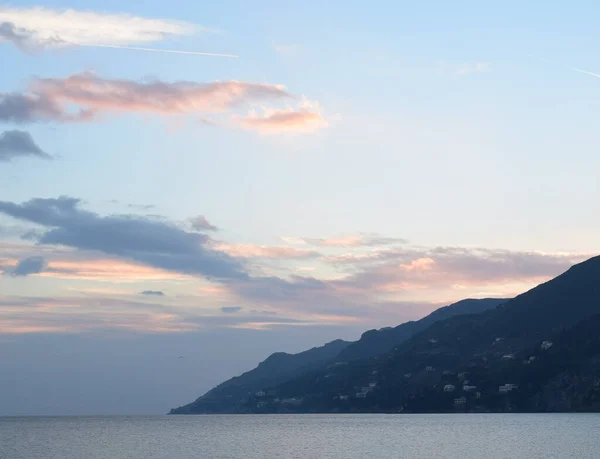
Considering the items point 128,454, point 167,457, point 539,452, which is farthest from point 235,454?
point 539,452

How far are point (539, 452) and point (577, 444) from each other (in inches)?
842

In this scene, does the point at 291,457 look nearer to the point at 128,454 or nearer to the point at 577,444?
the point at 128,454

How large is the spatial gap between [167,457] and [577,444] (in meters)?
92.7

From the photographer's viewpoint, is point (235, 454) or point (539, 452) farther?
point (235, 454)

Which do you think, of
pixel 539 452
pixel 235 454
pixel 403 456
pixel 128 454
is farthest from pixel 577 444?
pixel 128 454

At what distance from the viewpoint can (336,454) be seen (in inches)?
6762

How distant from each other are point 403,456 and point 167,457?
51839 millimetres

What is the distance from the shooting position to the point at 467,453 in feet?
544

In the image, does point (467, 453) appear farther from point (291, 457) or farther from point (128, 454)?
point (128, 454)

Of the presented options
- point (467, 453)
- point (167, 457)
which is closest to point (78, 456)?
point (167, 457)

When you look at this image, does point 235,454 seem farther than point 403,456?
Yes

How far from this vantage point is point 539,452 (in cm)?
16200

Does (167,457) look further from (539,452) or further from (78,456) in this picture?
(539,452)

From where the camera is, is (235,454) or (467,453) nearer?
(467,453)
